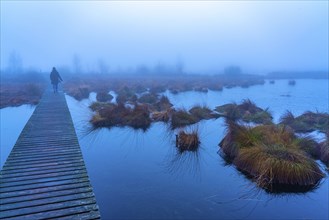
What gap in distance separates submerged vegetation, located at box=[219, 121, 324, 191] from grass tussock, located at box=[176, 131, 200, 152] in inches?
47.0

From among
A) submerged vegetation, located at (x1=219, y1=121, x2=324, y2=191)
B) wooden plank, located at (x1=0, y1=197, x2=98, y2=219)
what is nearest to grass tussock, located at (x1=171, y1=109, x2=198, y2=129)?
submerged vegetation, located at (x1=219, y1=121, x2=324, y2=191)

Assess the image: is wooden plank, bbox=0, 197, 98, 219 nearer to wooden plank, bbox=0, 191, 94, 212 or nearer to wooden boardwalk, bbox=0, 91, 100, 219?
wooden boardwalk, bbox=0, 91, 100, 219

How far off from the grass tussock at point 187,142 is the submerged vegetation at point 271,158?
1.19 meters

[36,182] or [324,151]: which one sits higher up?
[36,182]

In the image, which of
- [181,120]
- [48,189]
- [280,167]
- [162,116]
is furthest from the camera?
[162,116]

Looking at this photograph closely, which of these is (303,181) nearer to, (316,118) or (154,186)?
(154,186)

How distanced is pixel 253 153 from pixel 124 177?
13.9 ft

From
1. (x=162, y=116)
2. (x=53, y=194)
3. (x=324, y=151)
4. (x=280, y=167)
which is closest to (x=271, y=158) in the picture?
(x=280, y=167)

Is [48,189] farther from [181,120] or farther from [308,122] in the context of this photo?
[308,122]

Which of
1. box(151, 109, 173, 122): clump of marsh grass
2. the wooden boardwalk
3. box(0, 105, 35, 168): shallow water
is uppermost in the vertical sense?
the wooden boardwalk

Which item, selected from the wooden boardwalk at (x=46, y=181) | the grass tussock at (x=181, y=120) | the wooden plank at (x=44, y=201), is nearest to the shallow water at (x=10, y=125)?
the wooden boardwalk at (x=46, y=181)

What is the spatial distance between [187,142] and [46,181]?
618 cm

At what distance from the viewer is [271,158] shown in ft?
30.1

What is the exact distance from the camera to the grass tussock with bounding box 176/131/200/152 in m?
12.4
